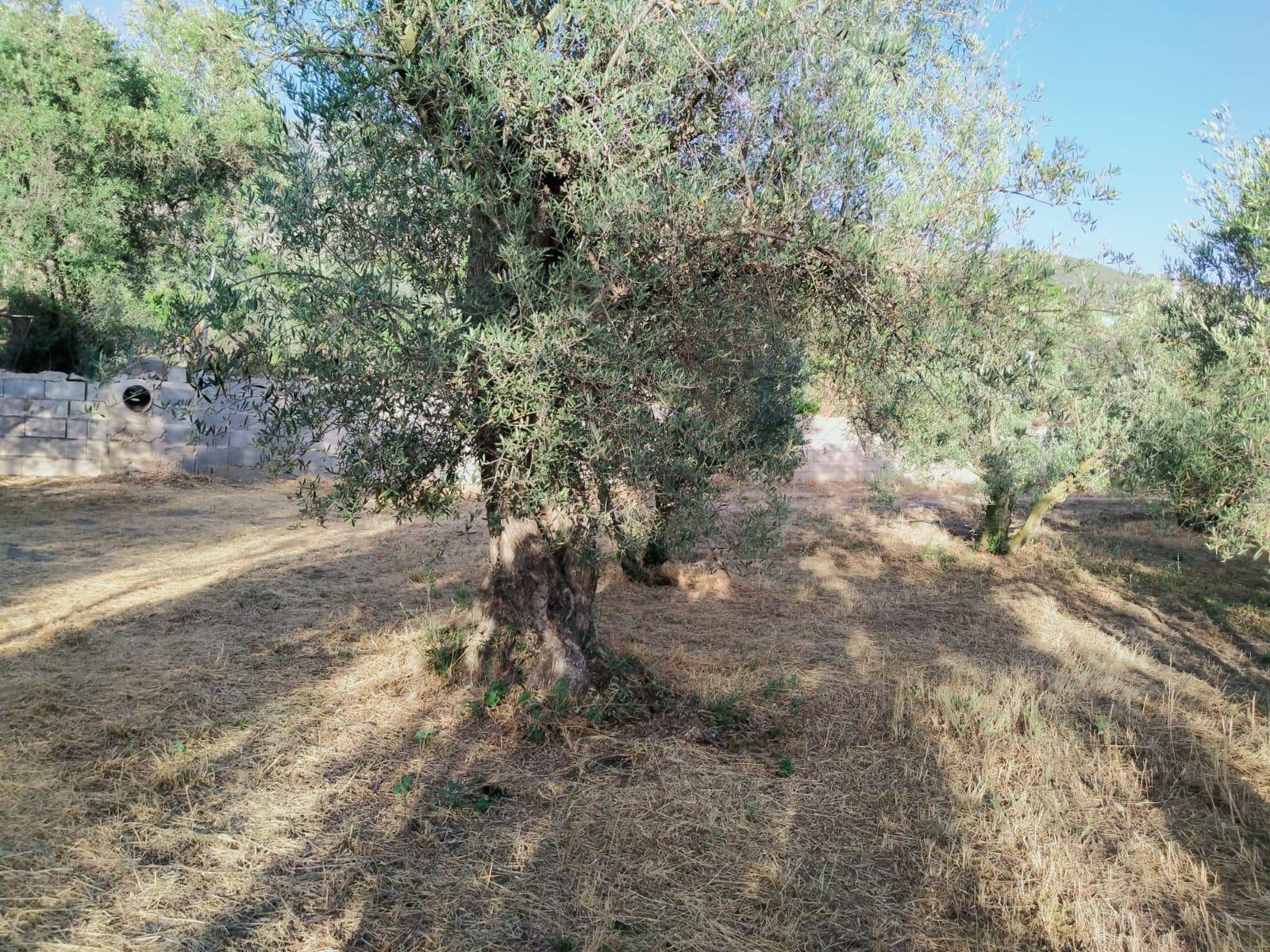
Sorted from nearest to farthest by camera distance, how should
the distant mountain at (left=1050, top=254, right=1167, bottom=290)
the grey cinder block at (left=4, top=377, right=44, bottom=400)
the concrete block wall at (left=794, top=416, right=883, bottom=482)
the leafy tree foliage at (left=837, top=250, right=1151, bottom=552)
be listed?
the leafy tree foliage at (left=837, top=250, right=1151, bottom=552) → the distant mountain at (left=1050, top=254, right=1167, bottom=290) → the grey cinder block at (left=4, top=377, right=44, bottom=400) → the concrete block wall at (left=794, top=416, right=883, bottom=482)

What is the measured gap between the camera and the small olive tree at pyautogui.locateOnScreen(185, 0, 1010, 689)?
423cm

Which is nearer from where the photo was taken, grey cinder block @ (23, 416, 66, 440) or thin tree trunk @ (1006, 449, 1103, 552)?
thin tree trunk @ (1006, 449, 1103, 552)

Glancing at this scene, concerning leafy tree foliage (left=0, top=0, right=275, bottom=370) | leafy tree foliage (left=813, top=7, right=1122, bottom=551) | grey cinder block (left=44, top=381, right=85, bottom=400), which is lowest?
grey cinder block (left=44, top=381, right=85, bottom=400)

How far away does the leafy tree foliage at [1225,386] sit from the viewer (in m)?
6.96

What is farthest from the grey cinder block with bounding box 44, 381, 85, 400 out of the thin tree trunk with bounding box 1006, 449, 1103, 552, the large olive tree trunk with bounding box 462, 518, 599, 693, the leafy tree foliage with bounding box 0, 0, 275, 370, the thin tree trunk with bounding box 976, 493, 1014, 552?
the thin tree trunk with bounding box 1006, 449, 1103, 552

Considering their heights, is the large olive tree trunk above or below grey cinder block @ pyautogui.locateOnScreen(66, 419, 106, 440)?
below

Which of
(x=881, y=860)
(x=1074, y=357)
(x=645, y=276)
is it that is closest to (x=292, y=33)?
(x=645, y=276)

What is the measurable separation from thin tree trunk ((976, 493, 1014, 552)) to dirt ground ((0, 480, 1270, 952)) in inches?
146

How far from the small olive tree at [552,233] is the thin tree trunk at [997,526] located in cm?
921

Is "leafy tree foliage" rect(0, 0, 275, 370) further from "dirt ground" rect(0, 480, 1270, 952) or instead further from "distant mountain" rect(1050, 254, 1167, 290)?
"distant mountain" rect(1050, 254, 1167, 290)

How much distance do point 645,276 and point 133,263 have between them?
675 inches

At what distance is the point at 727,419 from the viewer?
5199 millimetres

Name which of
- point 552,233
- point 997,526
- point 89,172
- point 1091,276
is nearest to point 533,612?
point 552,233

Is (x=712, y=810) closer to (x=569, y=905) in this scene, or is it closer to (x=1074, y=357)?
(x=569, y=905)
